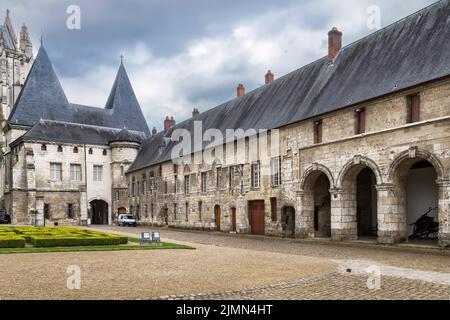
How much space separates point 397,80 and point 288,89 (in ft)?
29.4

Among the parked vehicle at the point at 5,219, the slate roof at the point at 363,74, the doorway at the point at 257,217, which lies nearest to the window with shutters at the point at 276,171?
the doorway at the point at 257,217

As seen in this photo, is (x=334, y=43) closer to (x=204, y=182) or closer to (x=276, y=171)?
(x=276, y=171)

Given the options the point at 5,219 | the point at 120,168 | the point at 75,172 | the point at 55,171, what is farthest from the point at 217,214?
the point at 5,219

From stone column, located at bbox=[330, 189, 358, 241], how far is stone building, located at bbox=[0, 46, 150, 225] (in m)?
28.1

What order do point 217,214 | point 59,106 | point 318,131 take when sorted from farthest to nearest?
point 59,106 → point 217,214 → point 318,131

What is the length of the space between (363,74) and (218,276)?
13.6m

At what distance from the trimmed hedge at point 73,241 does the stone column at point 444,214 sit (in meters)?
11.4

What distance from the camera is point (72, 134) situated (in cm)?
4244

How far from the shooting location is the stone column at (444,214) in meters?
14.2

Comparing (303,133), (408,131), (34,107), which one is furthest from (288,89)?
(34,107)

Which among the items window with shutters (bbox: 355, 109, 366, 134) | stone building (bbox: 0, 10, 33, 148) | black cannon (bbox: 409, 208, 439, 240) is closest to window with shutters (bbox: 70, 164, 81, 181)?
stone building (bbox: 0, 10, 33, 148)

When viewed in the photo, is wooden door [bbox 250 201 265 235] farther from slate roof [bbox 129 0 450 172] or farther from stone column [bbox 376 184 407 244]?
stone column [bbox 376 184 407 244]
